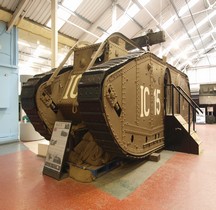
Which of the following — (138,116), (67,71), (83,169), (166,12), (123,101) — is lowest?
(83,169)

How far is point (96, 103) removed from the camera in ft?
8.30

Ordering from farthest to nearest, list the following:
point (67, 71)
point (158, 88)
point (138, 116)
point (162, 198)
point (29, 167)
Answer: point (158, 88)
point (67, 71)
point (29, 167)
point (138, 116)
point (162, 198)

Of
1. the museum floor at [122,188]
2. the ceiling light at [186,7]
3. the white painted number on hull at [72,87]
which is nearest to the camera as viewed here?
the museum floor at [122,188]

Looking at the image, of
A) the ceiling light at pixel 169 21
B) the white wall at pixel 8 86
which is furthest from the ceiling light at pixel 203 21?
the white wall at pixel 8 86

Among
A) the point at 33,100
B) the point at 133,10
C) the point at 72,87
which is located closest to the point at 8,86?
the point at 33,100

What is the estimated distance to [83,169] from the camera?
311 centimetres

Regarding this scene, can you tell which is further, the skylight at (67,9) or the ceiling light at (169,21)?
the ceiling light at (169,21)

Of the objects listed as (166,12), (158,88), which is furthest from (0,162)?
(166,12)

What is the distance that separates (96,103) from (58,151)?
131 centimetres

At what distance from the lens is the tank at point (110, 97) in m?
2.66

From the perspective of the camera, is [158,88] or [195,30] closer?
[158,88]

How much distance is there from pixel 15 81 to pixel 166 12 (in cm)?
778

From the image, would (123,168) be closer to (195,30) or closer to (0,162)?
(0,162)

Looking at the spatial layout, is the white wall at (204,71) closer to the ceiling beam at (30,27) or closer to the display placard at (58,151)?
the ceiling beam at (30,27)
